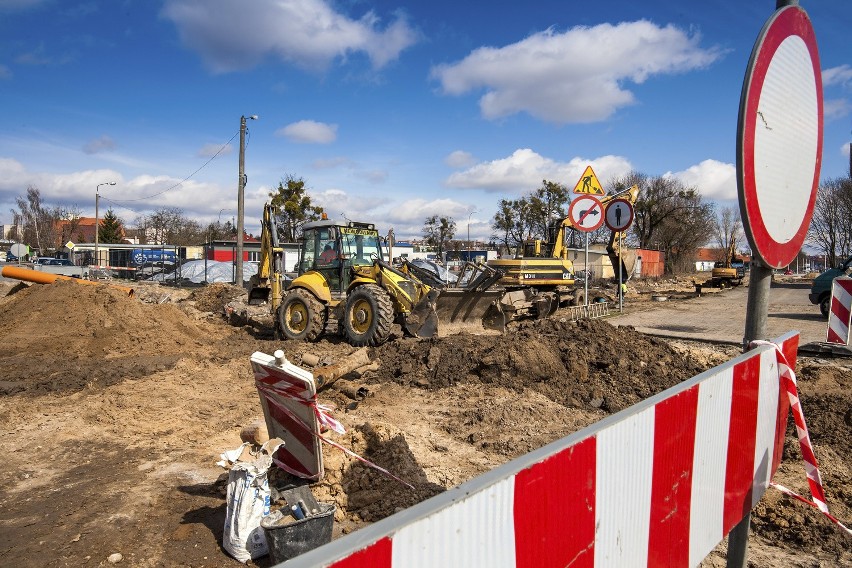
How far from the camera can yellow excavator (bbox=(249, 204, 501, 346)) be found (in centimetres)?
1062

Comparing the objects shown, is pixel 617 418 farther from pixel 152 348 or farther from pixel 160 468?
pixel 152 348

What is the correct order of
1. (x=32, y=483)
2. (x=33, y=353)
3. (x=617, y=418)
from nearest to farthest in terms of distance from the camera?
(x=617, y=418) → (x=32, y=483) → (x=33, y=353)

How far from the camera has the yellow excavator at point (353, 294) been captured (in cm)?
1062

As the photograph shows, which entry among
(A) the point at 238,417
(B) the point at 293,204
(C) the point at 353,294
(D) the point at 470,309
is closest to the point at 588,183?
(D) the point at 470,309

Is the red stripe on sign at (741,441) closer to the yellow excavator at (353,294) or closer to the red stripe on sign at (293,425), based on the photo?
the red stripe on sign at (293,425)

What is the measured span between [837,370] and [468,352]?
4803 mm

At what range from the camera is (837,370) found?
7.48 meters

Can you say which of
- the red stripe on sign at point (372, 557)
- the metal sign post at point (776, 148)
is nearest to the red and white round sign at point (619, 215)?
the metal sign post at point (776, 148)

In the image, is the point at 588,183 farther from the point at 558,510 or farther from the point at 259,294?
the point at 558,510

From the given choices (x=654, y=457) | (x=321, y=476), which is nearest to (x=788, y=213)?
(x=654, y=457)

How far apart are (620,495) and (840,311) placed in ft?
30.2

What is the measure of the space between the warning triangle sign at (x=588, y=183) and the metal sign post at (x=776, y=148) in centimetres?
875

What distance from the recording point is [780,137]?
208cm

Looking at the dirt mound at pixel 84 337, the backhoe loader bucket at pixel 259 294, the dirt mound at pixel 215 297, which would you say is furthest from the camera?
the dirt mound at pixel 215 297
